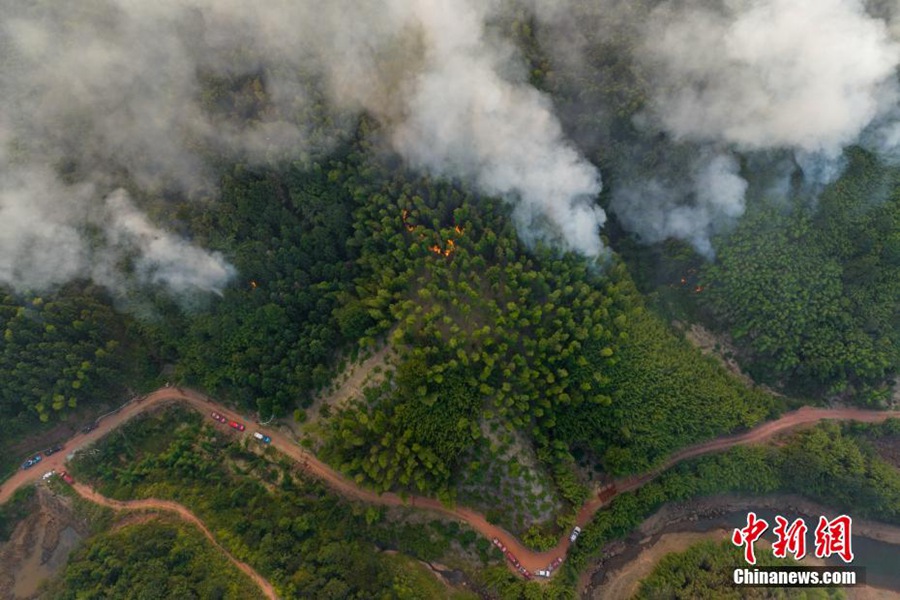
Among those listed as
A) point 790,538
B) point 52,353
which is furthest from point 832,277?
point 52,353

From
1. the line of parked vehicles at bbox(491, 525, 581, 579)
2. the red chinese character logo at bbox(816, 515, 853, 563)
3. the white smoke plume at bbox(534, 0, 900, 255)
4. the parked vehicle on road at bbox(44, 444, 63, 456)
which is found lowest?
the parked vehicle on road at bbox(44, 444, 63, 456)

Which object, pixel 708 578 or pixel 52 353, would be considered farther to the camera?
pixel 708 578

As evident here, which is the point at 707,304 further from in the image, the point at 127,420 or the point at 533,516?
the point at 127,420

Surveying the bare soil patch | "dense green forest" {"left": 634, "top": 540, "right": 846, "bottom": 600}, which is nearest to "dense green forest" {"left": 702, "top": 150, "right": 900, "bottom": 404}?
"dense green forest" {"left": 634, "top": 540, "right": 846, "bottom": 600}

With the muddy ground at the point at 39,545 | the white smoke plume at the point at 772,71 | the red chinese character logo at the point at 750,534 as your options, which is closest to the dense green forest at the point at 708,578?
the red chinese character logo at the point at 750,534

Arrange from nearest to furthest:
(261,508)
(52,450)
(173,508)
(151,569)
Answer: (151,569) < (261,508) < (173,508) < (52,450)

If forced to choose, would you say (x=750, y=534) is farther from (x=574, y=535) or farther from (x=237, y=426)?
(x=237, y=426)

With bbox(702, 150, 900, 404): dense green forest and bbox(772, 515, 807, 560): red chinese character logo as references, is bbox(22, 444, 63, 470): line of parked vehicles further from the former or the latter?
bbox(772, 515, 807, 560): red chinese character logo
